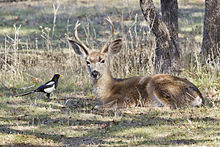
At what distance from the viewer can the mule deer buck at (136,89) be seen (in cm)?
780

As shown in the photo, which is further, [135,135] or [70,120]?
[70,120]

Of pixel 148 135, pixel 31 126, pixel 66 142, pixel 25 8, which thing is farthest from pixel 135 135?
pixel 25 8

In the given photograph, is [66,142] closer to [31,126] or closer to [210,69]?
[31,126]

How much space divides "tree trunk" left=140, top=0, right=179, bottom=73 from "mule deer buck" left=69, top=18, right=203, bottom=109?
180cm

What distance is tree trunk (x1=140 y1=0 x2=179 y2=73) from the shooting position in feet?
32.5

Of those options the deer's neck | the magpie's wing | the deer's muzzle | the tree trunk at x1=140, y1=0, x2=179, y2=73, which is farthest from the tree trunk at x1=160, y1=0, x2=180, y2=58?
the magpie's wing

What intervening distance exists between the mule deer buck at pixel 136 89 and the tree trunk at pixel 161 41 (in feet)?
5.91

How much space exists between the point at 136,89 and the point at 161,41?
2.36m

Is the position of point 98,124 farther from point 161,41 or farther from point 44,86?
point 161,41

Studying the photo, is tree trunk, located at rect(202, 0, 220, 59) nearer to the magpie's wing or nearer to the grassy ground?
the grassy ground

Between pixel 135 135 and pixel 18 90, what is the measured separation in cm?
416

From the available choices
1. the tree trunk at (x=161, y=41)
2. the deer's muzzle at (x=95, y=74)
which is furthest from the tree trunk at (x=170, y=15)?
the deer's muzzle at (x=95, y=74)

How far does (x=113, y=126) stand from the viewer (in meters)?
6.77

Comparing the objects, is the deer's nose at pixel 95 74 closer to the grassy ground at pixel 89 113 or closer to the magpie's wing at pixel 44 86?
the grassy ground at pixel 89 113
